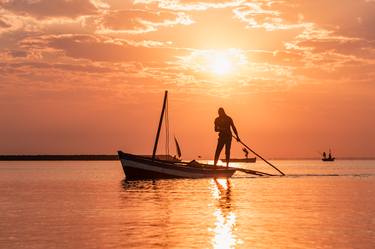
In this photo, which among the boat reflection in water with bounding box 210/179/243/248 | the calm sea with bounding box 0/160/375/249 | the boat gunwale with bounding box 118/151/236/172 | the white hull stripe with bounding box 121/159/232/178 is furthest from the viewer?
the white hull stripe with bounding box 121/159/232/178

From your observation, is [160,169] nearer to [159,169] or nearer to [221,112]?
[159,169]

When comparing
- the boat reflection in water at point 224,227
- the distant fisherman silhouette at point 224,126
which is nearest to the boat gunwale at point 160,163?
the distant fisherman silhouette at point 224,126

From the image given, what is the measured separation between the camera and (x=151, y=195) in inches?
1347

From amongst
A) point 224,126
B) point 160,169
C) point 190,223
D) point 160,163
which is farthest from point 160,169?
point 190,223

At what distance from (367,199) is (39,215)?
711 inches

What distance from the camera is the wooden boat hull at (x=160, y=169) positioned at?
4953cm

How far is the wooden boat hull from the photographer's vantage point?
1950 inches

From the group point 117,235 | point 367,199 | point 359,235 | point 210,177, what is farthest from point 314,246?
point 210,177

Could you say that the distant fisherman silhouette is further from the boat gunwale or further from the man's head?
the boat gunwale

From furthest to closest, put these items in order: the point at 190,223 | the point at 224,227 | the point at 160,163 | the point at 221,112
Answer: the point at 160,163 < the point at 221,112 < the point at 190,223 < the point at 224,227

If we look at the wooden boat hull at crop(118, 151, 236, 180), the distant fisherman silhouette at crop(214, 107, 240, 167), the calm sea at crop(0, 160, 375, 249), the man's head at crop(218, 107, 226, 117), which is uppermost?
the man's head at crop(218, 107, 226, 117)

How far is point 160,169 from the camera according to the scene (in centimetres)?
4972

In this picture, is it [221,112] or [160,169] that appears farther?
[160,169]

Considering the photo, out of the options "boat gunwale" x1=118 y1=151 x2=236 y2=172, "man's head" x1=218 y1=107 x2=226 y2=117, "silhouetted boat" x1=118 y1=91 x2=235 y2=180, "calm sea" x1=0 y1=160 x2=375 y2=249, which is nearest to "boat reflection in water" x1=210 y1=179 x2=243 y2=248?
"calm sea" x1=0 y1=160 x2=375 y2=249
